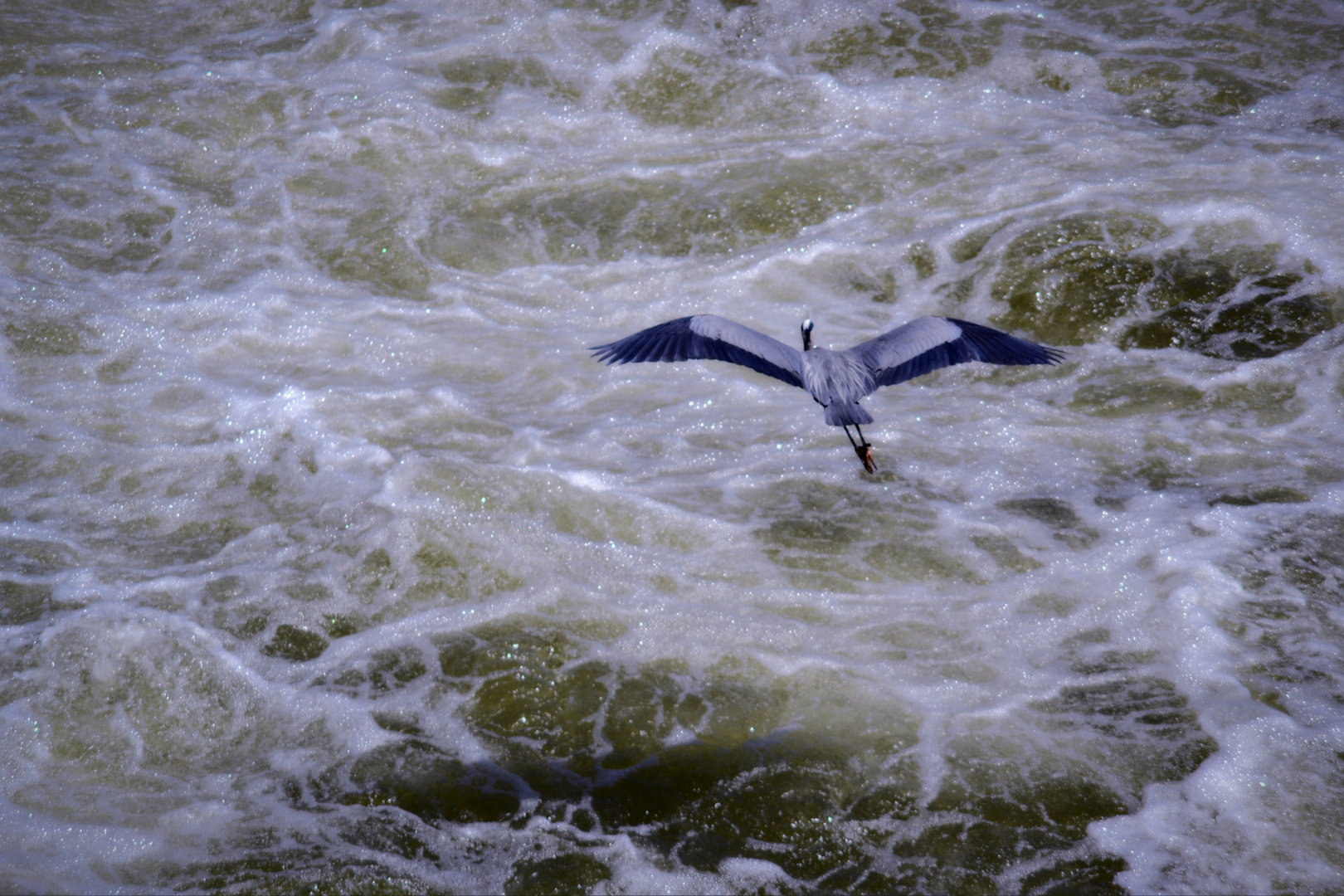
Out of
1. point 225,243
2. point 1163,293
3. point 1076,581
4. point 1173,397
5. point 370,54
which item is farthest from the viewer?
point 370,54

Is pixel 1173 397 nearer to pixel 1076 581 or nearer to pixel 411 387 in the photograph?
pixel 1076 581

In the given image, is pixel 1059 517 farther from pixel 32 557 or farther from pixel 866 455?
pixel 32 557

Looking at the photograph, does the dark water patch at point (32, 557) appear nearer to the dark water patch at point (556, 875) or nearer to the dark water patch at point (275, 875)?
the dark water patch at point (275, 875)

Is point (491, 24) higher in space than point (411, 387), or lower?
higher

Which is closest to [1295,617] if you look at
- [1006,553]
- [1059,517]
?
[1059,517]

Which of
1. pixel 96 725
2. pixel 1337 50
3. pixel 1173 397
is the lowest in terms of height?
pixel 96 725

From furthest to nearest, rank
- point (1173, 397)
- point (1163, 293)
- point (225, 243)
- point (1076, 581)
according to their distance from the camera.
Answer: point (225, 243)
point (1163, 293)
point (1173, 397)
point (1076, 581)

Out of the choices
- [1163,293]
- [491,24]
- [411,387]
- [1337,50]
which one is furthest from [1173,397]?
[491,24]
